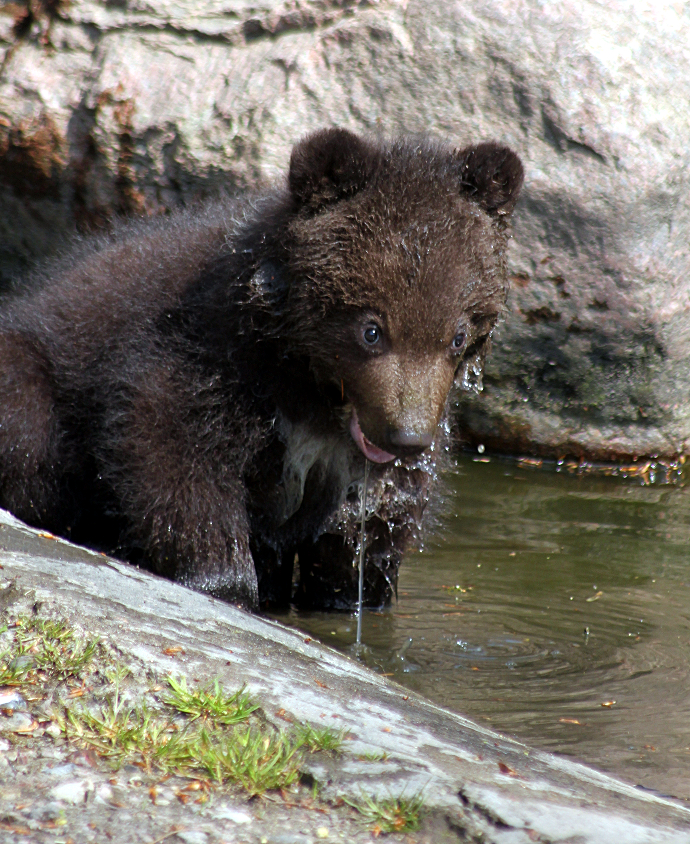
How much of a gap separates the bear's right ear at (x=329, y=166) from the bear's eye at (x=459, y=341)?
75 cm

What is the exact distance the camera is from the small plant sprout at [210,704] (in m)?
2.93

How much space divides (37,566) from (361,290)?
170 cm

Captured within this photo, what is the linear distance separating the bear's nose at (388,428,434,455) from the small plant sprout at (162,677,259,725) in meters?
1.48

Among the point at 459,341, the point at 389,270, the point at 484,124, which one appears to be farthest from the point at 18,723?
the point at 484,124

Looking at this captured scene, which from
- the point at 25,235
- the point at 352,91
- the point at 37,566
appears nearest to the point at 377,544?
the point at 37,566

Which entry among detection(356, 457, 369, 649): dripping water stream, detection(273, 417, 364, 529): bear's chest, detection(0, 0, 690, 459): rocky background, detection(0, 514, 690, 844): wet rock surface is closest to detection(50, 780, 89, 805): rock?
detection(0, 514, 690, 844): wet rock surface

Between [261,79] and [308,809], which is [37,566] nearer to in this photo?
[308,809]

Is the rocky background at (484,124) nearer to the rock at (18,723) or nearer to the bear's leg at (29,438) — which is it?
the bear's leg at (29,438)

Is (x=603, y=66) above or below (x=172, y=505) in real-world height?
above

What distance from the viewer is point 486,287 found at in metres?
4.59

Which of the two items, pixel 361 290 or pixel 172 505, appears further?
pixel 172 505

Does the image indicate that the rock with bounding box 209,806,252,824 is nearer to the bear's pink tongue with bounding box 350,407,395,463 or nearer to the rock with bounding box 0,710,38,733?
the rock with bounding box 0,710,38,733

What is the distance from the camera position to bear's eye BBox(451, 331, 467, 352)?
4522 mm

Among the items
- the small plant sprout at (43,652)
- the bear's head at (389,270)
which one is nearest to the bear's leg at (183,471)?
the bear's head at (389,270)
